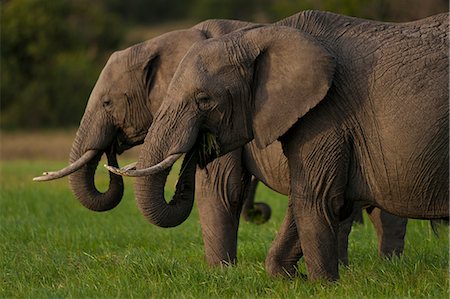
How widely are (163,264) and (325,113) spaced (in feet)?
4.84

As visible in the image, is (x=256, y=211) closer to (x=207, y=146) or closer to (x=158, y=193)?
(x=158, y=193)

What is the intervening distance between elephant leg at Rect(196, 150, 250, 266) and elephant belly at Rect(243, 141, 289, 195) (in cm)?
13

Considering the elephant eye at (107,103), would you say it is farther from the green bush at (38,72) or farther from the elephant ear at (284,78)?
the green bush at (38,72)

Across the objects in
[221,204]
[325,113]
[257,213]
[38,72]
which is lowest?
[38,72]

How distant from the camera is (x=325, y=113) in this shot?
20.4 ft

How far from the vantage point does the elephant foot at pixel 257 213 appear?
1050 centimetres

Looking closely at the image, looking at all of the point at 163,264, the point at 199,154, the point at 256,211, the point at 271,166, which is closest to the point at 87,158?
the point at 163,264

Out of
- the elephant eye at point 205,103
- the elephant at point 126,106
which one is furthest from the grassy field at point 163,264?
the elephant eye at point 205,103

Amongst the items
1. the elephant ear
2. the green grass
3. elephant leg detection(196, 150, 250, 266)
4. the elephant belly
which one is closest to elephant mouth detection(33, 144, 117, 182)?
the green grass

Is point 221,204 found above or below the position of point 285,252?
above

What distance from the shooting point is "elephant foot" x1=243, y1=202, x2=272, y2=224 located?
10500mm

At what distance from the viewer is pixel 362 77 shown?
619 cm

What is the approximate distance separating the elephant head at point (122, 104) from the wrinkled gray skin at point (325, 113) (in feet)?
5.03

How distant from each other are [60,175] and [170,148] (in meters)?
1.31
